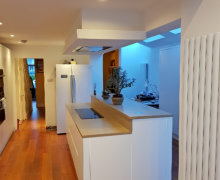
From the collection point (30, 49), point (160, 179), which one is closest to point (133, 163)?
point (160, 179)

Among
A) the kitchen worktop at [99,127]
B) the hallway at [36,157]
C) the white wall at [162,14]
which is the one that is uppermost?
the white wall at [162,14]

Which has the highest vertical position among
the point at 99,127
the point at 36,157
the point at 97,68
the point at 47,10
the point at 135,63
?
the point at 47,10

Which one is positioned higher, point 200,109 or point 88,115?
point 200,109

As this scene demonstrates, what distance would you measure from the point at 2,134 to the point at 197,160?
4.07 meters

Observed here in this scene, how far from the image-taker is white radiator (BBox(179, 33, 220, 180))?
4.93 ft

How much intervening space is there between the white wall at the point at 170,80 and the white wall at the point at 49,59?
95.3 inches

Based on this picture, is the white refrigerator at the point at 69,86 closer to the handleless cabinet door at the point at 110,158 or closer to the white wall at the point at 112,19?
the white wall at the point at 112,19

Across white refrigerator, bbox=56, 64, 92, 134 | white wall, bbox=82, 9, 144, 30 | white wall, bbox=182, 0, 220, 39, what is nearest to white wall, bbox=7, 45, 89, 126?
white refrigerator, bbox=56, 64, 92, 134

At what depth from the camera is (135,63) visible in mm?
7508

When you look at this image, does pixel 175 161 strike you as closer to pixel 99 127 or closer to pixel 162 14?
pixel 99 127

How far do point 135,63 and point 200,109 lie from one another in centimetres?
597

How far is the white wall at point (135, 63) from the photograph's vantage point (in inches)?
289

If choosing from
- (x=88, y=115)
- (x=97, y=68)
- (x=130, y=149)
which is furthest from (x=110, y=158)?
(x=97, y=68)

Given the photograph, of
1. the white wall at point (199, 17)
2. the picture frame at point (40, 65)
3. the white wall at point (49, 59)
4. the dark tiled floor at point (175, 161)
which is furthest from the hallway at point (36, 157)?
the picture frame at point (40, 65)
